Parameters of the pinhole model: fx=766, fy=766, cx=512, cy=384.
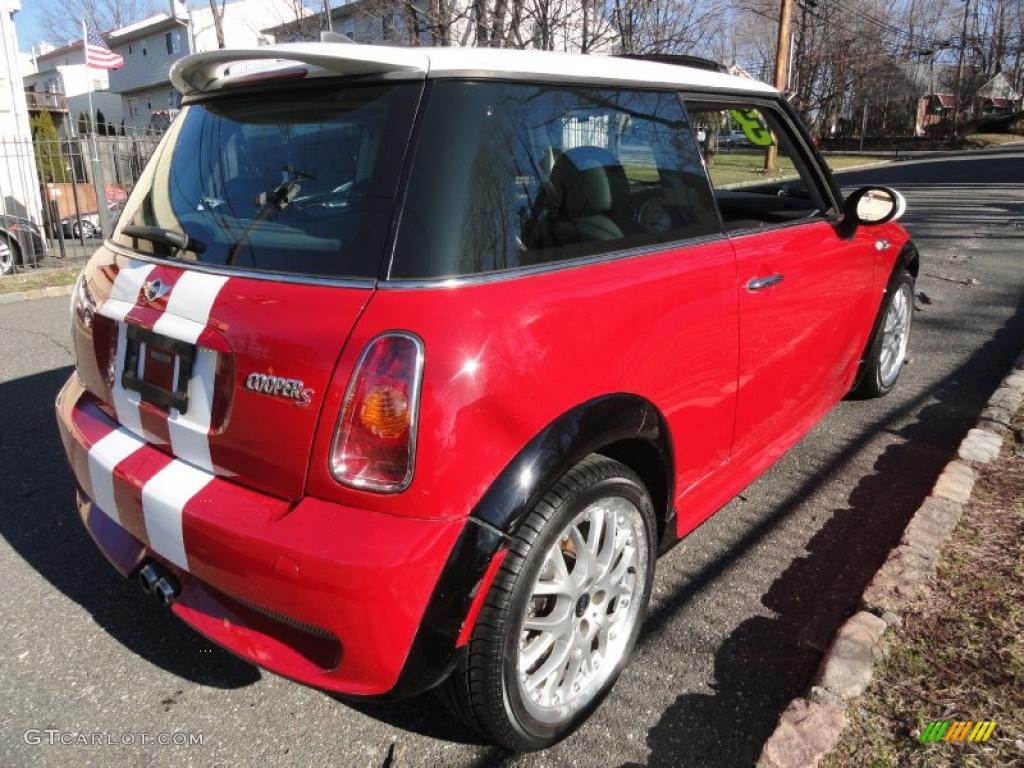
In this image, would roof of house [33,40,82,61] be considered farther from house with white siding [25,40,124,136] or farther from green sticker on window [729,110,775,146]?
green sticker on window [729,110,775,146]

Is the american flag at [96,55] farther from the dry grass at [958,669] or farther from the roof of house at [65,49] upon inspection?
the roof of house at [65,49]

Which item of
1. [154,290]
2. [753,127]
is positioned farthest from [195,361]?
[753,127]

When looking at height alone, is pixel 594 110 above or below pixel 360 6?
below

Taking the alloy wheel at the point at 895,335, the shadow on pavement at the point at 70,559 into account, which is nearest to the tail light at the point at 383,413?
the shadow on pavement at the point at 70,559

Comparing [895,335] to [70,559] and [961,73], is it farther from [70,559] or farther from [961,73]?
[961,73]

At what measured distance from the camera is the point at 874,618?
2404mm

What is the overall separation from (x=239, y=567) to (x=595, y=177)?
1431mm

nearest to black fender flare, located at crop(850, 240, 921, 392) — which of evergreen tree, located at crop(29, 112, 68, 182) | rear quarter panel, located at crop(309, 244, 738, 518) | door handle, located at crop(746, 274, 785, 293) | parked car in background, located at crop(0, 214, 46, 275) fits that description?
door handle, located at crop(746, 274, 785, 293)

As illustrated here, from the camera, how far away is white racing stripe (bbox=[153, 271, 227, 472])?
1.89 m

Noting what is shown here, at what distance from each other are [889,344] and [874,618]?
2.48 m

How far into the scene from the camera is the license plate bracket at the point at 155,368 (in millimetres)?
1944

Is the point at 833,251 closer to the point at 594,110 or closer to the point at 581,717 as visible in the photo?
the point at 594,110

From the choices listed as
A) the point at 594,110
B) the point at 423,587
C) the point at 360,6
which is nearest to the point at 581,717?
the point at 423,587

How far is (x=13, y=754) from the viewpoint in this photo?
2.05m
